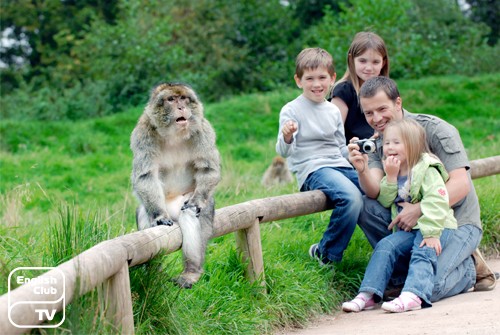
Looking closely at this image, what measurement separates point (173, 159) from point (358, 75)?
1.69 m

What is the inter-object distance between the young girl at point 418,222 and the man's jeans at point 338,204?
9.9 inches

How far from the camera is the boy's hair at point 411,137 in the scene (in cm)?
502

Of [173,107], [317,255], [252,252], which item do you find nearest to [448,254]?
[317,255]

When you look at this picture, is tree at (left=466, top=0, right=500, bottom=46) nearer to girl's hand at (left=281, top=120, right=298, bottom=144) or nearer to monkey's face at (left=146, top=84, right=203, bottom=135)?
girl's hand at (left=281, top=120, right=298, bottom=144)

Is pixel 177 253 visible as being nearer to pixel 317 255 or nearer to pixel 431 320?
pixel 317 255

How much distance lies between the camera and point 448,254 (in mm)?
5070

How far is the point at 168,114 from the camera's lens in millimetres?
4855

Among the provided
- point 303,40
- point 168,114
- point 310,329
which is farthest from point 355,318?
point 303,40

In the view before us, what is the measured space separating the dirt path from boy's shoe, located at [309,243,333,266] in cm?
43

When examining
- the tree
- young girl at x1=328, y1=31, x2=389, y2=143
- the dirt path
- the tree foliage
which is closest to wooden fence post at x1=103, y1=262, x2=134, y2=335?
the dirt path

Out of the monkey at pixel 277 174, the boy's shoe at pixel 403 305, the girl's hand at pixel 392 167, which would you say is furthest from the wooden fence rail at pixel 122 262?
the monkey at pixel 277 174

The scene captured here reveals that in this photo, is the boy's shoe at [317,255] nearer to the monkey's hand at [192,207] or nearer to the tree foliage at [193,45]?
the monkey's hand at [192,207]

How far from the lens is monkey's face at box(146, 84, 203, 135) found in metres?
4.83

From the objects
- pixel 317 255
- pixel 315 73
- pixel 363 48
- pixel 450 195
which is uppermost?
pixel 363 48
